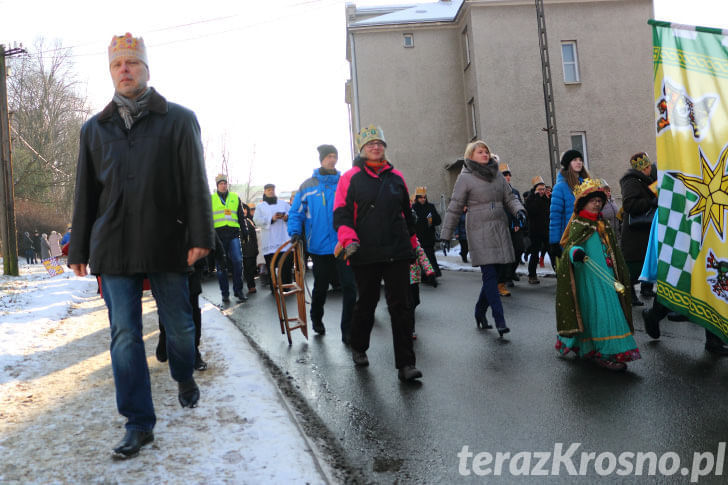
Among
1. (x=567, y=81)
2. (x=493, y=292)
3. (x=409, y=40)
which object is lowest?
(x=493, y=292)

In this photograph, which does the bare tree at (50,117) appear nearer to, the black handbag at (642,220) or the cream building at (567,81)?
the cream building at (567,81)

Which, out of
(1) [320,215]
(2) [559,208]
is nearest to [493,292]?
(2) [559,208]

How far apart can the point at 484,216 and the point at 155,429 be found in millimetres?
4057

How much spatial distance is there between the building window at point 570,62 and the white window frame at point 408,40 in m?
6.92

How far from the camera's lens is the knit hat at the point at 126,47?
353 centimetres

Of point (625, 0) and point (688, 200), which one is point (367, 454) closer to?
point (688, 200)

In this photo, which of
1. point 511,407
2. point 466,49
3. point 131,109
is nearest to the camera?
point 131,109

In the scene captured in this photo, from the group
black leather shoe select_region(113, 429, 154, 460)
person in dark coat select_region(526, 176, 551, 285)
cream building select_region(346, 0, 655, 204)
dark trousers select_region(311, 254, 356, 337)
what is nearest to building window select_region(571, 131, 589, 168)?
cream building select_region(346, 0, 655, 204)

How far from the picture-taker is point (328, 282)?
283 inches

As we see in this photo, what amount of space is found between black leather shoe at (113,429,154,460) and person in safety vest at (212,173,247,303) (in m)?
7.24

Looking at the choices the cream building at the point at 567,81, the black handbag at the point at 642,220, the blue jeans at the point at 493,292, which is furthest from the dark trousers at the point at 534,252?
the cream building at the point at 567,81

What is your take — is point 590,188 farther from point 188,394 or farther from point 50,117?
point 50,117

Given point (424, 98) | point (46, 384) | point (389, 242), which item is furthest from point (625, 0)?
point (46, 384)

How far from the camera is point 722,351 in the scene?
5.23 m
